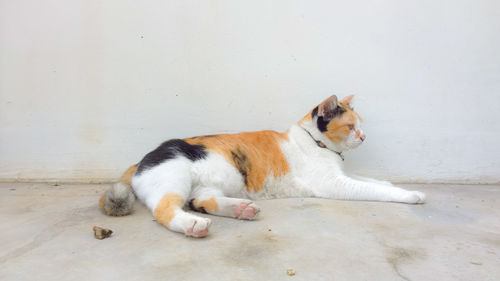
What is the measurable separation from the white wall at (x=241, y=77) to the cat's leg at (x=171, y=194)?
3.17 ft

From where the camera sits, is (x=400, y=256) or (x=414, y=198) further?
(x=414, y=198)

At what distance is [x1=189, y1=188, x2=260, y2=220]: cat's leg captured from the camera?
1964 millimetres

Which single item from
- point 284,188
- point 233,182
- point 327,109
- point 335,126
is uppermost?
point 327,109

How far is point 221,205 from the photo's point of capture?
203cm

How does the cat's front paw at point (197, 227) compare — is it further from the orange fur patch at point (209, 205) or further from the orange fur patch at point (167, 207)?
the orange fur patch at point (209, 205)

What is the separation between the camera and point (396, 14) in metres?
3.08

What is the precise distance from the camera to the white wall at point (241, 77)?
293cm

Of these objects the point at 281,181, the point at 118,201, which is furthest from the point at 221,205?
the point at 281,181

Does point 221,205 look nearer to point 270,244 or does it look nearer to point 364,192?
point 270,244

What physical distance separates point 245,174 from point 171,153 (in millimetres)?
541

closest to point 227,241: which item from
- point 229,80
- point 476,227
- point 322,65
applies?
point 476,227

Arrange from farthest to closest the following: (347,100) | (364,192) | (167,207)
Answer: (347,100), (364,192), (167,207)

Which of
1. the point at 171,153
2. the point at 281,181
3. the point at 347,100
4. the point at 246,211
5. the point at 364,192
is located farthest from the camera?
the point at 347,100

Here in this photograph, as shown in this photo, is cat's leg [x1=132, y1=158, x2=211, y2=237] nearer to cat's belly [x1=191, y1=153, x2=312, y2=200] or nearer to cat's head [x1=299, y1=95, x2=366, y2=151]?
cat's belly [x1=191, y1=153, x2=312, y2=200]
